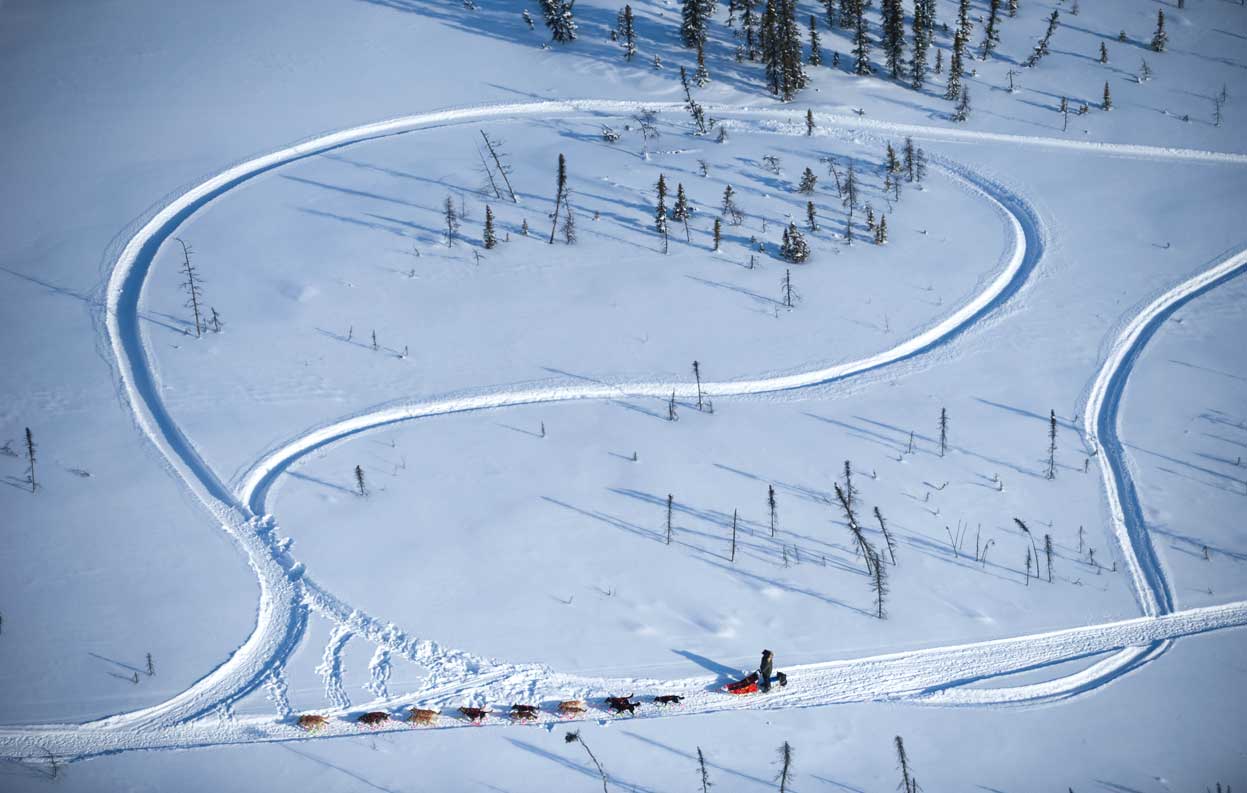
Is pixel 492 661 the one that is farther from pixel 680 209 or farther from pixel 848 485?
pixel 680 209

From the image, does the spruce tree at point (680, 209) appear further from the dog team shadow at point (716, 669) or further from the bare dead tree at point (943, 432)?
the dog team shadow at point (716, 669)

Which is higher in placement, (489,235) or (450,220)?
(450,220)

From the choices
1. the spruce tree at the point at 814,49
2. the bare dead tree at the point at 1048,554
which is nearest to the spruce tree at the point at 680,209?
the spruce tree at the point at 814,49

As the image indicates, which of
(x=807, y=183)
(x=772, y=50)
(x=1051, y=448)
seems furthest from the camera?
(x=772, y=50)

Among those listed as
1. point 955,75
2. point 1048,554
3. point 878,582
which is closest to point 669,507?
point 878,582

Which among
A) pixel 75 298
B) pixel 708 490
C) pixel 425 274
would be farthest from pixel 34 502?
pixel 708 490

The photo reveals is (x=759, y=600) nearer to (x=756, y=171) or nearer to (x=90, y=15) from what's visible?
(x=756, y=171)
